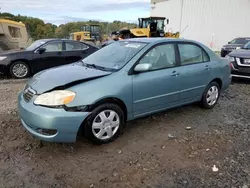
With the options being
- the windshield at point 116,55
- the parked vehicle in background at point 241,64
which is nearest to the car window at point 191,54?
the windshield at point 116,55

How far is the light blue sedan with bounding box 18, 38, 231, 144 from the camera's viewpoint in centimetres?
325

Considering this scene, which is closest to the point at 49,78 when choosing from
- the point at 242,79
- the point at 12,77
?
the point at 12,77

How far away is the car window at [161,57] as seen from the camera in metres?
4.12

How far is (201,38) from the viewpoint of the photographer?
29797 mm

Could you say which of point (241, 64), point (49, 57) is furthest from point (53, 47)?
point (241, 64)

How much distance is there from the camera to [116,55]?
4309 millimetres

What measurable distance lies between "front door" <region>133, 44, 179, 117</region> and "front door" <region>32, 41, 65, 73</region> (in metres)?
5.39

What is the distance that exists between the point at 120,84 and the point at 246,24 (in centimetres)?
2570

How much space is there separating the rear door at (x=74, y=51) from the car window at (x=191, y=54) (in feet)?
16.9

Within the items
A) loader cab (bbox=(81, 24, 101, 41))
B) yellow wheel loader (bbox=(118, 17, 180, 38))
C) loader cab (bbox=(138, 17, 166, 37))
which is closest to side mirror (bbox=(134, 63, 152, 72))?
yellow wheel loader (bbox=(118, 17, 180, 38))

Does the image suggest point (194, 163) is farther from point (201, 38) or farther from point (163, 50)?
point (201, 38)

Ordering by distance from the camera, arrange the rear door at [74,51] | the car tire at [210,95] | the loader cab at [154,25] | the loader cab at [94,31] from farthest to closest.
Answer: the loader cab at [94,31], the loader cab at [154,25], the rear door at [74,51], the car tire at [210,95]

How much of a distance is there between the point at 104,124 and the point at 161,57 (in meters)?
1.59

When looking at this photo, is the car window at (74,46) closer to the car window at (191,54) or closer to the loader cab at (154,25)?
the car window at (191,54)
